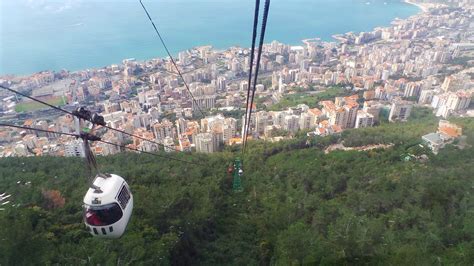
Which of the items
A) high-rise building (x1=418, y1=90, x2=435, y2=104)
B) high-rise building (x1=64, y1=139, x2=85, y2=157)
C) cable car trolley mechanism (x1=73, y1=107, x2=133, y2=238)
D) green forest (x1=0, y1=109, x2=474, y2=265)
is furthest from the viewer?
high-rise building (x1=418, y1=90, x2=435, y2=104)

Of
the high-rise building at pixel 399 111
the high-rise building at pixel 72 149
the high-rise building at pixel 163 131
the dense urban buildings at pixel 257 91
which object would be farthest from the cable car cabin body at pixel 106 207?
the high-rise building at pixel 399 111

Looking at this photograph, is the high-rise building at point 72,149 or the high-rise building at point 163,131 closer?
the high-rise building at point 72,149

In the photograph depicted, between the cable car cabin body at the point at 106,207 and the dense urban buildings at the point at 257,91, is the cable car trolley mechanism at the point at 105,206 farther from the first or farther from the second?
the dense urban buildings at the point at 257,91

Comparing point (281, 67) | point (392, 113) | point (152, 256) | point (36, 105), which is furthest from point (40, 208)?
point (281, 67)

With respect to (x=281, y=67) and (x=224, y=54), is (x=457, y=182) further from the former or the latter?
(x=224, y=54)

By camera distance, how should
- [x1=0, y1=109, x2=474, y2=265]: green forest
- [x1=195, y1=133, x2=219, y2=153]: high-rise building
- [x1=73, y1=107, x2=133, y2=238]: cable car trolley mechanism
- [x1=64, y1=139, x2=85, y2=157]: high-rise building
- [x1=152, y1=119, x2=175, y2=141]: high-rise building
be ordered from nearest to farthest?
[x1=73, y1=107, x2=133, y2=238]: cable car trolley mechanism → [x1=0, y1=109, x2=474, y2=265]: green forest → [x1=195, y1=133, x2=219, y2=153]: high-rise building → [x1=64, y1=139, x2=85, y2=157]: high-rise building → [x1=152, y1=119, x2=175, y2=141]: high-rise building

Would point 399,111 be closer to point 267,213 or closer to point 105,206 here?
point 267,213

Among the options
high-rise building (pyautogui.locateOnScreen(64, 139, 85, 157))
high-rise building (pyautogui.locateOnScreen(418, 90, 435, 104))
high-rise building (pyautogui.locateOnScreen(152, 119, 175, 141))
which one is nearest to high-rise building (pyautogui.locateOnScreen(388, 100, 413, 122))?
high-rise building (pyautogui.locateOnScreen(418, 90, 435, 104))

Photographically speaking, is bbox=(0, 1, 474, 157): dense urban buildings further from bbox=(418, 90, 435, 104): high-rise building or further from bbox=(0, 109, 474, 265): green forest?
bbox=(0, 109, 474, 265): green forest
